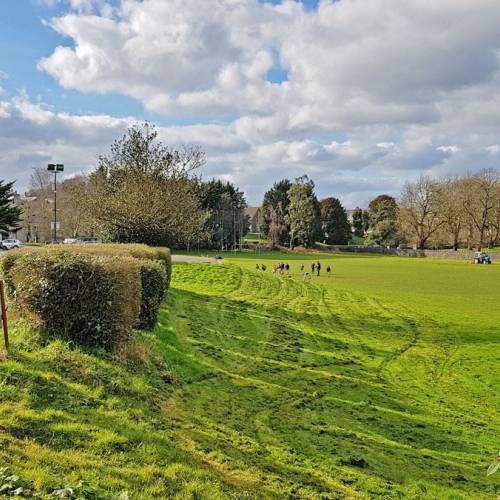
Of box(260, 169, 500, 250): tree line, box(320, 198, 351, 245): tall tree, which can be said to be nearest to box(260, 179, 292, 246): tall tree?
box(260, 169, 500, 250): tree line

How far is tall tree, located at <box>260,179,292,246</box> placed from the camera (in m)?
92.9

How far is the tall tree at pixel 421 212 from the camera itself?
86875mm

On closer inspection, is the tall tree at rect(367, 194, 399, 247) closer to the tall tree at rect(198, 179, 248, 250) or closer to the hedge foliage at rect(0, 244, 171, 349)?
the tall tree at rect(198, 179, 248, 250)

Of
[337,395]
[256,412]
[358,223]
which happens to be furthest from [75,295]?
[358,223]

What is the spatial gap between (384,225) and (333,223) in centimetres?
985

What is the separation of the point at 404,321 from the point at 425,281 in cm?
1773

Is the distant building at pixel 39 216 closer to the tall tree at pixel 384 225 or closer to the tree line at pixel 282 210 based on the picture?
the tree line at pixel 282 210

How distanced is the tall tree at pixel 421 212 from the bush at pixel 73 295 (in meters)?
84.8

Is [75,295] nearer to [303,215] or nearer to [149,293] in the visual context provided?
[149,293]

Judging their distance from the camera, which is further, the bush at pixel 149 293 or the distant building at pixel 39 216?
the distant building at pixel 39 216

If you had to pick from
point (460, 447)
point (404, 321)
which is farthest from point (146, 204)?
point (460, 447)

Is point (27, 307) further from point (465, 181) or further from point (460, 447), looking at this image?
point (465, 181)

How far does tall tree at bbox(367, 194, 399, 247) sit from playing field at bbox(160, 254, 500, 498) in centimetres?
7673

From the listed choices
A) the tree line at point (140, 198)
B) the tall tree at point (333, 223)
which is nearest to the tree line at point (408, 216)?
the tall tree at point (333, 223)
